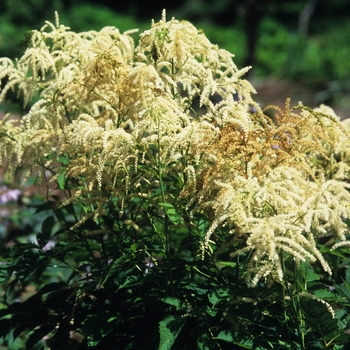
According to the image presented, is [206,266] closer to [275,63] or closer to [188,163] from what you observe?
[188,163]

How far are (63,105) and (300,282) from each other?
1.24 m

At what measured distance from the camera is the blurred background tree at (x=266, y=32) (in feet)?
48.8

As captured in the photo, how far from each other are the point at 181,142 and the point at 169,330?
2.19ft

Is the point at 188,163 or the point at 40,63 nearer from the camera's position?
the point at 188,163

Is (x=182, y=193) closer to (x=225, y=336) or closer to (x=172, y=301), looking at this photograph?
(x=172, y=301)

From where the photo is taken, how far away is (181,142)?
2.56 meters

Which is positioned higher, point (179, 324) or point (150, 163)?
point (150, 163)

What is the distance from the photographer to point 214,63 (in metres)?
2.98

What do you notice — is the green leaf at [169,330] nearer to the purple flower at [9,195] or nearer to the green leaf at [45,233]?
the green leaf at [45,233]

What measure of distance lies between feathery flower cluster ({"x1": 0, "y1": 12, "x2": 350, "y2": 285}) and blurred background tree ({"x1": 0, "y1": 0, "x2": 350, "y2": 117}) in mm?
8748

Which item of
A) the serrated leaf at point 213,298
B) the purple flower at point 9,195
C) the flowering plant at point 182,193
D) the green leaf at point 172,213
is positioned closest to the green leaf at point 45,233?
the flowering plant at point 182,193

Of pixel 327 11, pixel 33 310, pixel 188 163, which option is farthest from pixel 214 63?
pixel 327 11

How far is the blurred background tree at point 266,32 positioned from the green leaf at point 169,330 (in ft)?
31.1

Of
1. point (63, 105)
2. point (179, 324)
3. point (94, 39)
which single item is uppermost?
point (94, 39)
